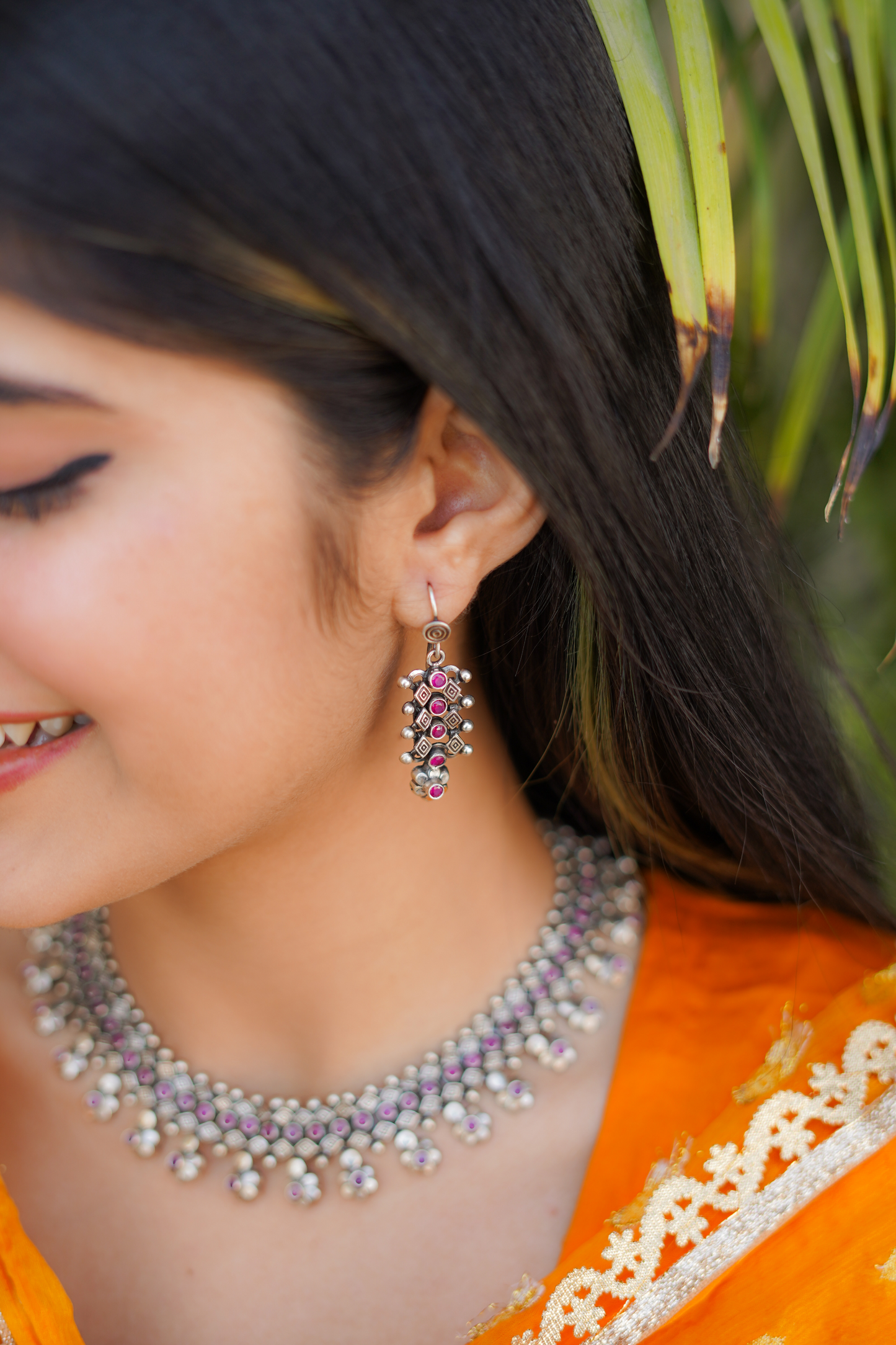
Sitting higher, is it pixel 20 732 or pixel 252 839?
pixel 20 732

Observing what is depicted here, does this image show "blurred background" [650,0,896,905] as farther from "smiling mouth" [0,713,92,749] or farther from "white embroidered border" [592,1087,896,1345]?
"smiling mouth" [0,713,92,749]

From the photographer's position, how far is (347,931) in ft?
3.36

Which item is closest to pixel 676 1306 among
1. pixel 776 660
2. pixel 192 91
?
pixel 776 660

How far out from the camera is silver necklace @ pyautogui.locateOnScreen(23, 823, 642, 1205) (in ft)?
3.32

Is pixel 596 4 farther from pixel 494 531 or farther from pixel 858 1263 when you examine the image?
pixel 858 1263

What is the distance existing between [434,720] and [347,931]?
0.25 meters

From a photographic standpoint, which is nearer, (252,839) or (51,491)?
(51,491)

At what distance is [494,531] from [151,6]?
42cm

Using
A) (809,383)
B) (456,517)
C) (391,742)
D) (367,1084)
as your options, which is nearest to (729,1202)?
(367,1084)

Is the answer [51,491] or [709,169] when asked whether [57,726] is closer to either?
[51,491]

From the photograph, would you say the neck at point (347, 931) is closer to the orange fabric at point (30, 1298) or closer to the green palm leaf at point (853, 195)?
the orange fabric at point (30, 1298)

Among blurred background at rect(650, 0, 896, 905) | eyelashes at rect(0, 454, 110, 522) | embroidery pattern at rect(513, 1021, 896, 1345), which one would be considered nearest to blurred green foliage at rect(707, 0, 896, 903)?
A: blurred background at rect(650, 0, 896, 905)

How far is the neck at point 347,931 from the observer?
99 centimetres

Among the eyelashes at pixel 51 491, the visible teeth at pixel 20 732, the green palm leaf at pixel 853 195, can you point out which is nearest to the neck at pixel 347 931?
the visible teeth at pixel 20 732
